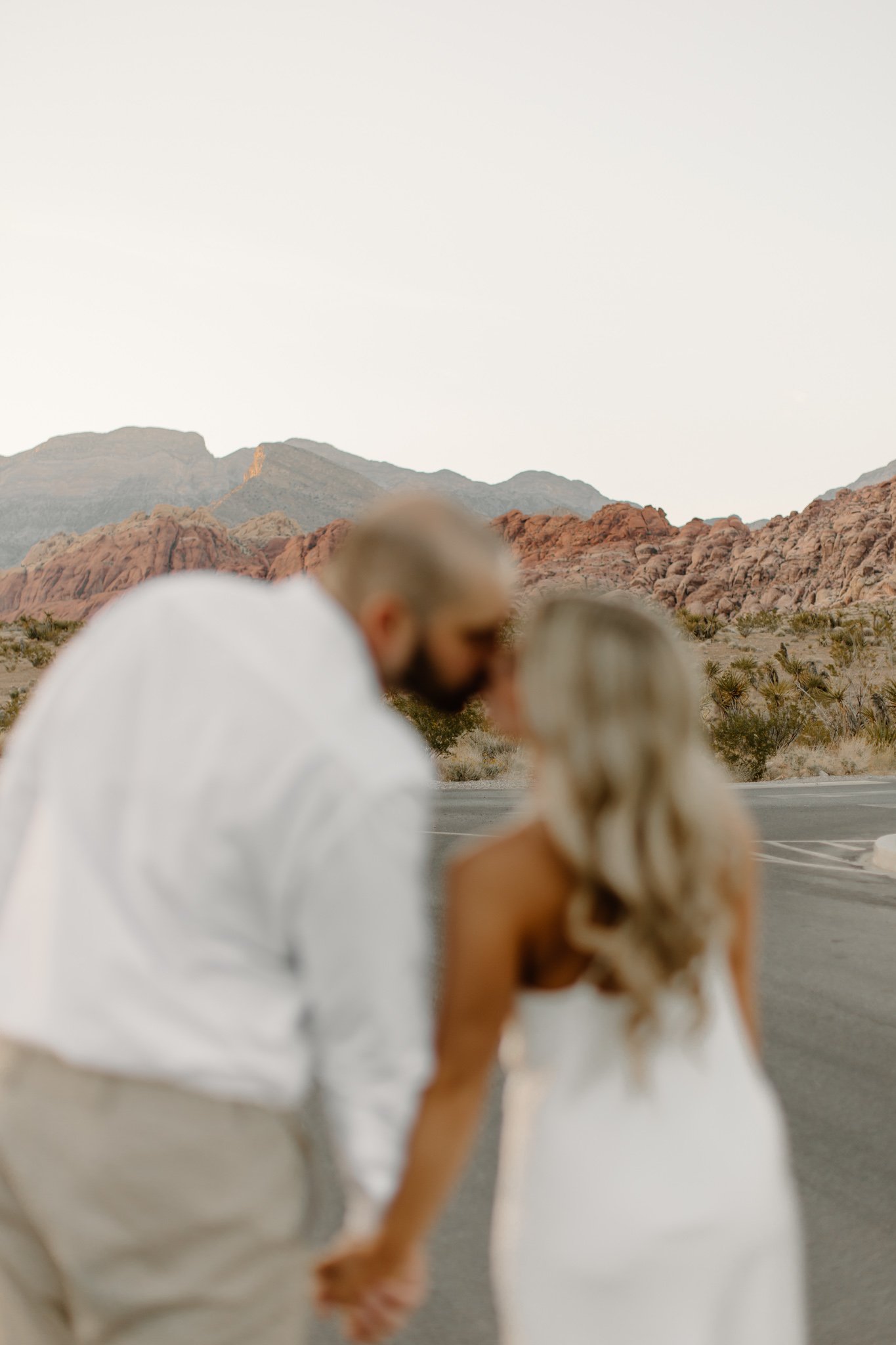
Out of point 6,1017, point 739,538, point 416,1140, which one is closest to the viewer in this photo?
point 6,1017

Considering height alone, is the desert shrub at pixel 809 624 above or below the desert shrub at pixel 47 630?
below

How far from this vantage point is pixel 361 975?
4.70 ft

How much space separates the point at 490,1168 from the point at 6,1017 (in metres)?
3.09

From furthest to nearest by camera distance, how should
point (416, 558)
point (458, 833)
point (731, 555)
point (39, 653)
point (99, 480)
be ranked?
point (99, 480)
point (731, 555)
point (39, 653)
point (458, 833)
point (416, 558)

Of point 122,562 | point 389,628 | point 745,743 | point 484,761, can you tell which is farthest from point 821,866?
point 122,562

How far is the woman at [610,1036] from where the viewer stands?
1.52 meters

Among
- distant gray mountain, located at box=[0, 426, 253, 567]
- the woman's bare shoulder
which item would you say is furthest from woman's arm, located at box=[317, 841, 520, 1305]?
distant gray mountain, located at box=[0, 426, 253, 567]

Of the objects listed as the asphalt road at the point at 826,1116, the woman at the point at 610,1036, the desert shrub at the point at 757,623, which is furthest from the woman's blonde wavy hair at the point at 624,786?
the desert shrub at the point at 757,623

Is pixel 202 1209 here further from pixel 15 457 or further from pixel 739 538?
pixel 15 457

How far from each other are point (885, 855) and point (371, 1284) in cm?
962

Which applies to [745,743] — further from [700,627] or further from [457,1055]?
[700,627]

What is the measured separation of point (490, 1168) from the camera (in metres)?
4.20

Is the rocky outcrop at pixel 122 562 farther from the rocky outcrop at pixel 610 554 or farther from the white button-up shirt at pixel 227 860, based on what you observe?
the white button-up shirt at pixel 227 860

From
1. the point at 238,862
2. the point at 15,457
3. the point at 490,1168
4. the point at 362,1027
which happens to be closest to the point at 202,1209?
the point at 362,1027
